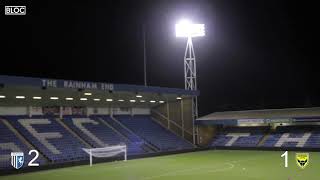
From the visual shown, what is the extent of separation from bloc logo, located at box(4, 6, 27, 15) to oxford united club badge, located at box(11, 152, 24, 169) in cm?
1469

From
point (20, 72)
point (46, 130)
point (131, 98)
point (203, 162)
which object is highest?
point (20, 72)

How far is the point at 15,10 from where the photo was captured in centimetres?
3431

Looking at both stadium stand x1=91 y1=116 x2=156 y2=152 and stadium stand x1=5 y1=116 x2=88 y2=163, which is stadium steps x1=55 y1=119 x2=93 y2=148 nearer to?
stadium stand x1=5 y1=116 x2=88 y2=163

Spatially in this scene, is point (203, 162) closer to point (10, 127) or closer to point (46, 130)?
point (46, 130)

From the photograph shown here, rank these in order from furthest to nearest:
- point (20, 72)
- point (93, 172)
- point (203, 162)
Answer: point (20, 72)
point (203, 162)
point (93, 172)

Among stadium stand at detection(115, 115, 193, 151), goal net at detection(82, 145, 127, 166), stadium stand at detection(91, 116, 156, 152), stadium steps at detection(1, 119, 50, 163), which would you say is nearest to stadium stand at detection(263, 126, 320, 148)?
stadium stand at detection(115, 115, 193, 151)

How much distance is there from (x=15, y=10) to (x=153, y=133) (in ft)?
53.1

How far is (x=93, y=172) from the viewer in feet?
78.1

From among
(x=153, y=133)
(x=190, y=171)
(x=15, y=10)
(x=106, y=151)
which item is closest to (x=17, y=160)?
(x=106, y=151)

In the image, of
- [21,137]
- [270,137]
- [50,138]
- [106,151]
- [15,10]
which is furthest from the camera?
[270,137]

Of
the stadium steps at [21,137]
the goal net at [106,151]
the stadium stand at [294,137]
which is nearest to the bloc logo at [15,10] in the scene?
the stadium steps at [21,137]

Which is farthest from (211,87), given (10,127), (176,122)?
(10,127)

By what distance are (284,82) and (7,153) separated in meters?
34.2

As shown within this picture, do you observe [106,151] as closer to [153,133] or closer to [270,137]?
[153,133]
